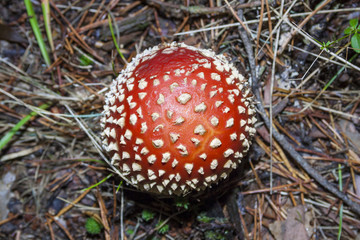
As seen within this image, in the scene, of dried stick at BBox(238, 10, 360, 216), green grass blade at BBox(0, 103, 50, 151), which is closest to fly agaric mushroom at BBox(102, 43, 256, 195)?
dried stick at BBox(238, 10, 360, 216)

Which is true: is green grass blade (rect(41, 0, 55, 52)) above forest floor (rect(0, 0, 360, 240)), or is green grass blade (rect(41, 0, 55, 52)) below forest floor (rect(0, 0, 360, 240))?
above

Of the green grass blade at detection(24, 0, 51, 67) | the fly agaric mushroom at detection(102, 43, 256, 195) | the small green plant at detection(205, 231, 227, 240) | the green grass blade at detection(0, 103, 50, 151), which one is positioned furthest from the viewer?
the green grass blade at detection(24, 0, 51, 67)

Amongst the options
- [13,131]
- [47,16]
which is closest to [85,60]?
[47,16]

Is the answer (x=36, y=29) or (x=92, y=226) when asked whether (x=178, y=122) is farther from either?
(x=36, y=29)

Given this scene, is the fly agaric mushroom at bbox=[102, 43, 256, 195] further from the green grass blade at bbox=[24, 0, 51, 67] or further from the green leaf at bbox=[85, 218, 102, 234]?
the green grass blade at bbox=[24, 0, 51, 67]

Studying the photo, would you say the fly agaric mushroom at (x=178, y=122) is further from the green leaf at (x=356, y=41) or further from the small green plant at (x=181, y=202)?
the green leaf at (x=356, y=41)

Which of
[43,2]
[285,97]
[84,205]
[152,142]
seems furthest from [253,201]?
[43,2]

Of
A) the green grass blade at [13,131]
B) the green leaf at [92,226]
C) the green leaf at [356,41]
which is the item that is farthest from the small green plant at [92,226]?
the green leaf at [356,41]
